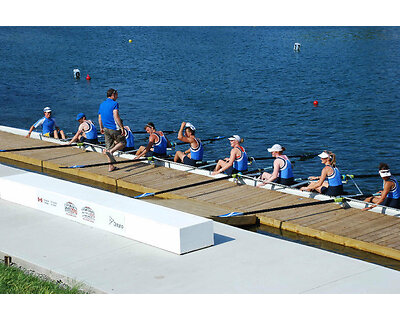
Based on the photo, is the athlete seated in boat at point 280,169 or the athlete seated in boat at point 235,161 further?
the athlete seated in boat at point 235,161

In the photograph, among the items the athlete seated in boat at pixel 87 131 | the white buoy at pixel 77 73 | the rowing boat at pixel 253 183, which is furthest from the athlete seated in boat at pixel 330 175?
the white buoy at pixel 77 73

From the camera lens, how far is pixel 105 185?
73.0 feet

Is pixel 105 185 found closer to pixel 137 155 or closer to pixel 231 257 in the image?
pixel 137 155

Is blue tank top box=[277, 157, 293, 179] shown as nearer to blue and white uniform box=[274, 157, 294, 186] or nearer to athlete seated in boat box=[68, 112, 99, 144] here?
blue and white uniform box=[274, 157, 294, 186]

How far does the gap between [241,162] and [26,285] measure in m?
9.94

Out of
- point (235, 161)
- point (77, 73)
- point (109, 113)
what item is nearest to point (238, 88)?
point (77, 73)

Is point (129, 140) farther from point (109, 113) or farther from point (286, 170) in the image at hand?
point (286, 170)

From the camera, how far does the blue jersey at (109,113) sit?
798 inches

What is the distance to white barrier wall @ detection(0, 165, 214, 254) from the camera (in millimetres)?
13602

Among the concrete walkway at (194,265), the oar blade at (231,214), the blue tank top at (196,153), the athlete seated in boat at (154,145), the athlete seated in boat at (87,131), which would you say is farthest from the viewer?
the athlete seated in boat at (87,131)

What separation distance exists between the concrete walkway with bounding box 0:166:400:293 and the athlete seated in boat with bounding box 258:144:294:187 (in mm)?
4668

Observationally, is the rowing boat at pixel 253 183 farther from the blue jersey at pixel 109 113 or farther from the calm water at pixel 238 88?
the calm water at pixel 238 88

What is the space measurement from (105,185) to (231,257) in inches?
381

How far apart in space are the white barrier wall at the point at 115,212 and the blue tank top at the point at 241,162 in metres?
5.91
